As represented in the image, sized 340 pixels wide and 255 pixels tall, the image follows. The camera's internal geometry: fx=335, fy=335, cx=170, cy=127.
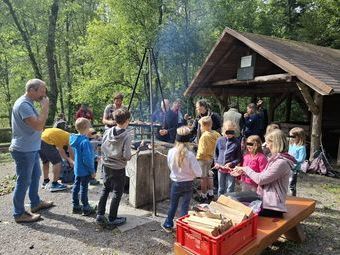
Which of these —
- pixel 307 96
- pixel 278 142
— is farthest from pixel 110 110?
pixel 307 96

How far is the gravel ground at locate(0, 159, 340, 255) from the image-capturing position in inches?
163

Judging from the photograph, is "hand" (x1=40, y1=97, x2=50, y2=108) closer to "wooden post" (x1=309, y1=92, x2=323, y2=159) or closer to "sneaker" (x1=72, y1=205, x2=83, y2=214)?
"sneaker" (x1=72, y1=205, x2=83, y2=214)

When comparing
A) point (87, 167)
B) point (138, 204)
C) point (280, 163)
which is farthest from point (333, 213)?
point (87, 167)

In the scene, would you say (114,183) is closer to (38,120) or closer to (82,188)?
(82,188)

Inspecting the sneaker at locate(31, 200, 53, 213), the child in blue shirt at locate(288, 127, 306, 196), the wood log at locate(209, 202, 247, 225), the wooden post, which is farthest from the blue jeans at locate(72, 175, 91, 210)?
the wooden post

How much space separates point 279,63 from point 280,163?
5384 millimetres

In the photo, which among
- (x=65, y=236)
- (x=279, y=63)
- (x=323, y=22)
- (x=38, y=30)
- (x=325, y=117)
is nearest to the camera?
(x=65, y=236)

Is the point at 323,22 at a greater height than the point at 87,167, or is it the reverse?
the point at 323,22

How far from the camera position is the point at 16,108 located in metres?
4.50

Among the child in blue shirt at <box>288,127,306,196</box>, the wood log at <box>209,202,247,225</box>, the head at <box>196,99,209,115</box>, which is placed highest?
the head at <box>196,99,209,115</box>

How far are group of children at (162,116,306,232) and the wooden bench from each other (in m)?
0.65

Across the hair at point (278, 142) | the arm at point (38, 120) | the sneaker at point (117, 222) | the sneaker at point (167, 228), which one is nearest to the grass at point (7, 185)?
the arm at point (38, 120)

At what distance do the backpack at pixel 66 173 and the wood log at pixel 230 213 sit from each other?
414cm

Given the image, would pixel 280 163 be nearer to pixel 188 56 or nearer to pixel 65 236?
pixel 65 236
